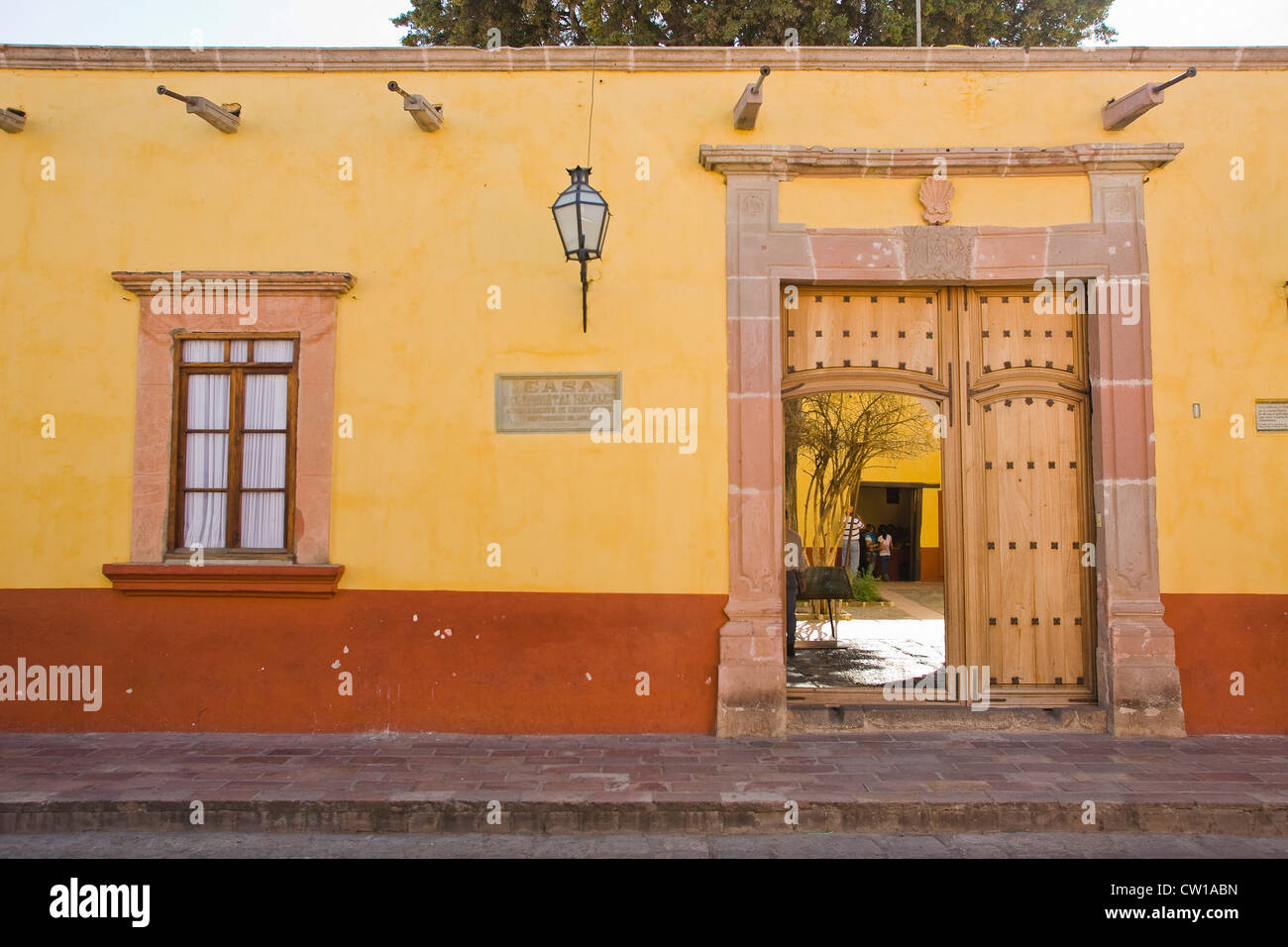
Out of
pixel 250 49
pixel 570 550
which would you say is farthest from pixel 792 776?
pixel 250 49

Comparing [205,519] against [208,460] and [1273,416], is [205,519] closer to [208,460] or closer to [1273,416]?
[208,460]

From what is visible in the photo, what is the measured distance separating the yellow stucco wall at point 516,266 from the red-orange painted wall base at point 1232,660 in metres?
0.20

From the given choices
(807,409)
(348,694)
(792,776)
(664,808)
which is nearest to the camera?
(664,808)

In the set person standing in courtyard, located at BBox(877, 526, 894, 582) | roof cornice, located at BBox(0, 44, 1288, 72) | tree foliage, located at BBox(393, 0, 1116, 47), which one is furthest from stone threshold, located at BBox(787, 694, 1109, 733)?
person standing in courtyard, located at BBox(877, 526, 894, 582)

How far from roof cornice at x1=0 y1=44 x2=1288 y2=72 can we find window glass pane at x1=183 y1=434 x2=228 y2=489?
2831 millimetres

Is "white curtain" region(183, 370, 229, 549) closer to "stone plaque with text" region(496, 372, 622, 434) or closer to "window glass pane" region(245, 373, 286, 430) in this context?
"window glass pane" region(245, 373, 286, 430)

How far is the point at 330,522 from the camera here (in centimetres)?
684

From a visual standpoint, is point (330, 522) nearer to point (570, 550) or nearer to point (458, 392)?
point (458, 392)

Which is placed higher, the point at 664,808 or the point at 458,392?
the point at 458,392

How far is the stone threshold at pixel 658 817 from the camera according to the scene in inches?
200

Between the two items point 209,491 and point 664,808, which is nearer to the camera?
point 664,808

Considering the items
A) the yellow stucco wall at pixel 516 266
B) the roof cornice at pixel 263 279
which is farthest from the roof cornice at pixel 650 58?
the roof cornice at pixel 263 279

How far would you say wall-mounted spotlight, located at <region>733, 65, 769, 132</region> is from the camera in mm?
6523

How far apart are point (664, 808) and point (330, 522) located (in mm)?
3349
